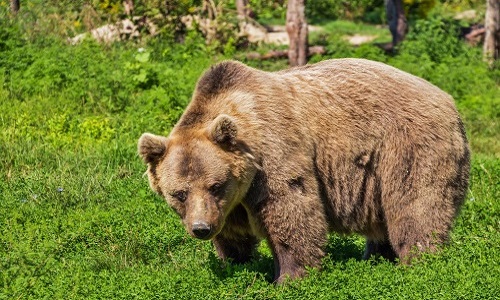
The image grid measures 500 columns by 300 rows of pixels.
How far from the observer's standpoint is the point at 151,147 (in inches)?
256

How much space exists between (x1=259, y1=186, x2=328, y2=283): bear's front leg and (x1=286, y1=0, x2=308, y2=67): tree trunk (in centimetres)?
819

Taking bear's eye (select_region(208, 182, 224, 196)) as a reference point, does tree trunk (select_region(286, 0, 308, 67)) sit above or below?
below

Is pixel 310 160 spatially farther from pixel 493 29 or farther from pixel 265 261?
pixel 493 29

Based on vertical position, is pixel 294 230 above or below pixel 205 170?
below

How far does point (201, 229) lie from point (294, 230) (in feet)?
2.23

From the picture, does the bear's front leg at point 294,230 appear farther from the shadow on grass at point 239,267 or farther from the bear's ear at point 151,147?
the bear's ear at point 151,147

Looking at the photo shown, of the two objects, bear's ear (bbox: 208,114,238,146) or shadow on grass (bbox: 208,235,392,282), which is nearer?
bear's ear (bbox: 208,114,238,146)

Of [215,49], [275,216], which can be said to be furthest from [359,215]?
[215,49]

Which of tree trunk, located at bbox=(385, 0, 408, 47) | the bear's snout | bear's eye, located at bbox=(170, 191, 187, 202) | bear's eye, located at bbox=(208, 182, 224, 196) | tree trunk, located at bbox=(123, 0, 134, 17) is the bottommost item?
tree trunk, located at bbox=(385, 0, 408, 47)

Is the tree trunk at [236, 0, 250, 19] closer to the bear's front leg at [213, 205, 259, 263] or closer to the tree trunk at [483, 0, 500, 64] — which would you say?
the tree trunk at [483, 0, 500, 64]

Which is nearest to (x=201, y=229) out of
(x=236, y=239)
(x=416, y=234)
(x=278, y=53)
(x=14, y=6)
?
(x=236, y=239)

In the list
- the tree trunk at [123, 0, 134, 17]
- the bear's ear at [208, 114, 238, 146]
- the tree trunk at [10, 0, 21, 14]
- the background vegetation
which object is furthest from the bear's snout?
the tree trunk at [123, 0, 134, 17]

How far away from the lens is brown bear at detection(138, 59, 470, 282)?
6.51 m

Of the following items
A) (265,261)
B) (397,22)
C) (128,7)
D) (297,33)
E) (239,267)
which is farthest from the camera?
(397,22)
